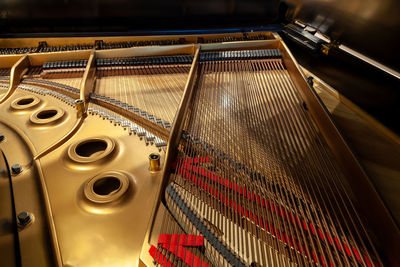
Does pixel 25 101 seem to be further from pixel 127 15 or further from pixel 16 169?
pixel 127 15

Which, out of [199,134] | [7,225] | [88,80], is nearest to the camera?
[7,225]

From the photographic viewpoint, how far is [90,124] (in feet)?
7.23

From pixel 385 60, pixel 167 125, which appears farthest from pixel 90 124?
pixel 385 60

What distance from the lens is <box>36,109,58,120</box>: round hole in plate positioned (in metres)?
2.35

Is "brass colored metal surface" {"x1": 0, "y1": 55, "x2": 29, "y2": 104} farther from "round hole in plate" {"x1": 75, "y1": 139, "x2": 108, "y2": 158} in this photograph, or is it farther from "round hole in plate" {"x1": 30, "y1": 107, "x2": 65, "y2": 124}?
"round hole in plate" {"x1": 75, "y1": 139, "x2": 108, "y2": 158}

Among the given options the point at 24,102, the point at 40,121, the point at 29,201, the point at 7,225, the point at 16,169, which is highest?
the point at 24,102

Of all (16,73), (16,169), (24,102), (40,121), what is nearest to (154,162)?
(16,169)

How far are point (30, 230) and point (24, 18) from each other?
3069 millimetres

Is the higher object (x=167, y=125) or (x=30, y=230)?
(x=167, y=125)

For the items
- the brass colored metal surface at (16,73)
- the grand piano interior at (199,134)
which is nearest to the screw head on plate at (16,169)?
the grand piano interior at (199,134)

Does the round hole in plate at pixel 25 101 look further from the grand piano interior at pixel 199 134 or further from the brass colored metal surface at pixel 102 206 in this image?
the brass colored metal surface at pixel 102 206

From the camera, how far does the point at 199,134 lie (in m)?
2.13

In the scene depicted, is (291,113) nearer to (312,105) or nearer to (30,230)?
(312,105)

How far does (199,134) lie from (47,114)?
4.55 feet
